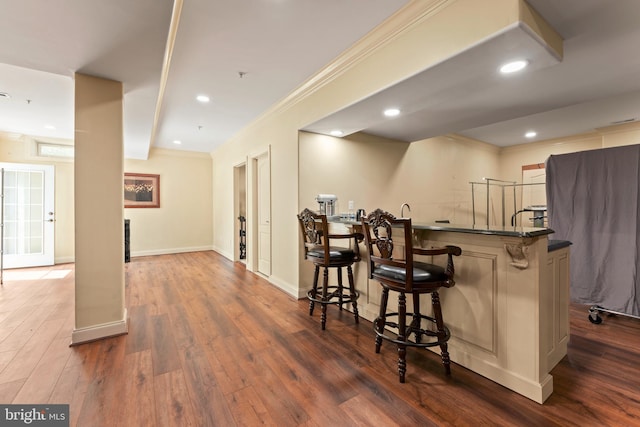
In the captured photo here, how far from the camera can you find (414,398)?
1646 millimetres

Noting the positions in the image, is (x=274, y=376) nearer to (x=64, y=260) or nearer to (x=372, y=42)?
(x=372, y=42)

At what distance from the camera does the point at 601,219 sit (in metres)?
2.84

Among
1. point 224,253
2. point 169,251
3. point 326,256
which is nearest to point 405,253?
point 326,256

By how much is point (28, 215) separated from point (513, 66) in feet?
26.4

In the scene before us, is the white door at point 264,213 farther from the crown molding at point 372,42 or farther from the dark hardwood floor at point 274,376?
the dark hardwood floor at point 274,376

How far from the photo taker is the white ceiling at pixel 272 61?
5.89 ft

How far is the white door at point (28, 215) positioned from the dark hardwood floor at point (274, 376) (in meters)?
3.13

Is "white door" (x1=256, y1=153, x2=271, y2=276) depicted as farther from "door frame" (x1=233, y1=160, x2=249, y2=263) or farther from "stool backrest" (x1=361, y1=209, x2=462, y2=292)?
"stool backrest" (x1=361, y1=209, x2=462, y2=292)

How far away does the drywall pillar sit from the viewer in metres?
2.39

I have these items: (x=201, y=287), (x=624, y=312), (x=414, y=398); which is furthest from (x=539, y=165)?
(x=201, y=287)

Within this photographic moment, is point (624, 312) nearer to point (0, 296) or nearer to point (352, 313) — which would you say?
point (352, 313)

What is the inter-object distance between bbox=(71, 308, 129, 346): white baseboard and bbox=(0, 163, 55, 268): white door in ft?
15.2

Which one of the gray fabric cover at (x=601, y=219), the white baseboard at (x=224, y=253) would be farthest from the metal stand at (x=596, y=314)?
the white baseboard at (x=224, y=253)

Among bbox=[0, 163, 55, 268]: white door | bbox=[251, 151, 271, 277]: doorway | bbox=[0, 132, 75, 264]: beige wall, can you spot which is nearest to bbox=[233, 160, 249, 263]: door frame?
bbox=[251, 151, 271, 277]: doorway
